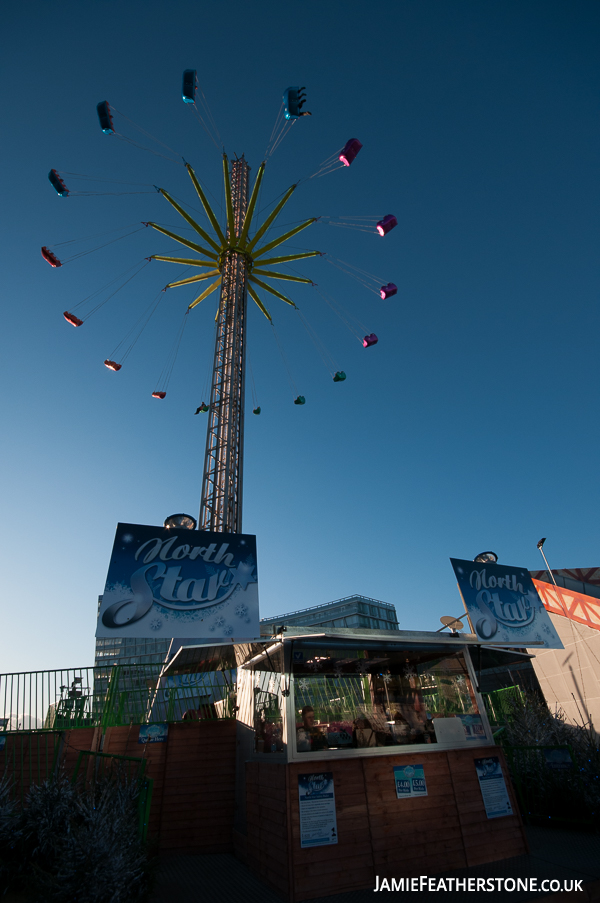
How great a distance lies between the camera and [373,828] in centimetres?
704

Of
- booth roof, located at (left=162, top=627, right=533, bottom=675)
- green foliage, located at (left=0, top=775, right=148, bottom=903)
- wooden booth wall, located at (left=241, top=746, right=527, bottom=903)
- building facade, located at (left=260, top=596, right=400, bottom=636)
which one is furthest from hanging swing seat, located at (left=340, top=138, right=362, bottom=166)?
building facade, located at (left=260, top=596, right=400, bottom=636)

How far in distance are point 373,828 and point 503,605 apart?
20.8 feet

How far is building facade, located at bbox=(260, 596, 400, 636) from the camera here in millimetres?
82625

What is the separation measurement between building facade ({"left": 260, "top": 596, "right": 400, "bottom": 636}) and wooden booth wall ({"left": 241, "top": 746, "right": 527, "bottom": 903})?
249ft

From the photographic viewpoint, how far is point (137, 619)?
7.81 metres

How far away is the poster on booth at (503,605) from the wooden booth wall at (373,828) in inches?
122

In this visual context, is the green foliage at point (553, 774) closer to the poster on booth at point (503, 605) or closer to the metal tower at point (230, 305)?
the poster on booth at point (503, 605)

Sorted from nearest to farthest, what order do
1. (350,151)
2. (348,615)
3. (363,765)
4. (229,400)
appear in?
(363,765)
(350,151)
(229,400)
(348,615)

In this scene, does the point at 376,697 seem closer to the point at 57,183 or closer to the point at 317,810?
the point at 317,810

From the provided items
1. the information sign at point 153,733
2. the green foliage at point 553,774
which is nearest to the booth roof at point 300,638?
the information sign at point 153,733

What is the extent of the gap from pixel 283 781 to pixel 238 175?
981 inches

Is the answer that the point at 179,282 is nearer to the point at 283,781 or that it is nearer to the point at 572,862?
the point at 283,781

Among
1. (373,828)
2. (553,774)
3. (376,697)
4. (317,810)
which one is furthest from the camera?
(553,774)

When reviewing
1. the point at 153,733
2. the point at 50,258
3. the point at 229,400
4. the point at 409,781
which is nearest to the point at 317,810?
the point at 409,781
